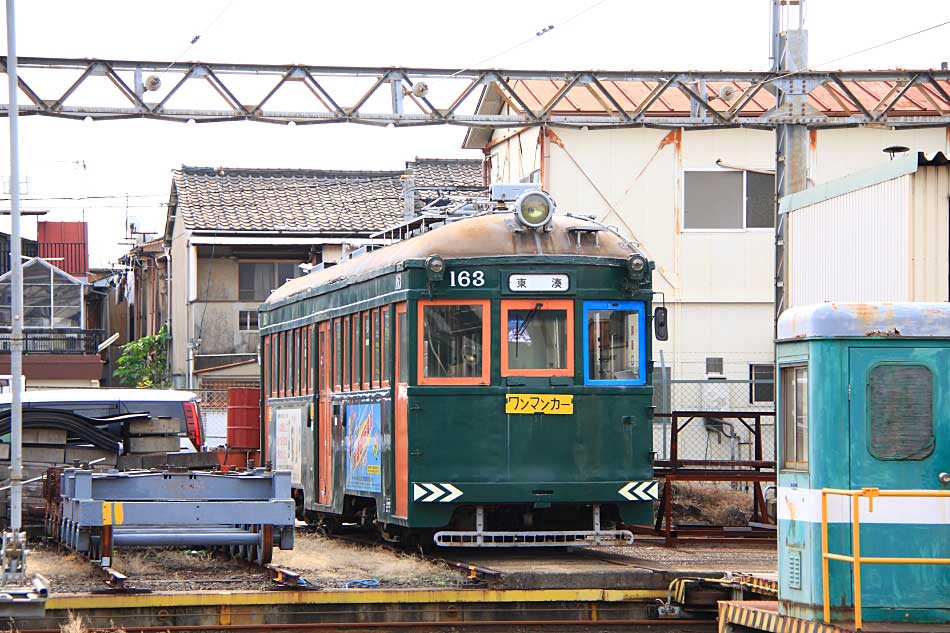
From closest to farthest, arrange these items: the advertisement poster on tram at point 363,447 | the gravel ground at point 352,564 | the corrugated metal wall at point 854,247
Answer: the gravel ground at point 352,564 < the advertisement poster on tram at point 363,447 < the corrugated metal wall at point 854,247

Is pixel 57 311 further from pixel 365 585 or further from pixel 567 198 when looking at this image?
pixel 365 585

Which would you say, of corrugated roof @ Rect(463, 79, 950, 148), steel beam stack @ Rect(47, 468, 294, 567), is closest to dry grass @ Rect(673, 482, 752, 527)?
steel beam stack @ Rect(47, 468, 294, 567)

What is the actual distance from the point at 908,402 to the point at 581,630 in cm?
355

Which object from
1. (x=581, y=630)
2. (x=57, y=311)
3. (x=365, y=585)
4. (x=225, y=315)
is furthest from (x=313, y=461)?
(x=57, y=311)

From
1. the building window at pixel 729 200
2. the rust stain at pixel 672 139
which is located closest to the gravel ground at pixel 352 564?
the building window at pixel 729 200

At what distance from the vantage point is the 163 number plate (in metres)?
14.4

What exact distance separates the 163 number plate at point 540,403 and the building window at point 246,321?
27720 mm

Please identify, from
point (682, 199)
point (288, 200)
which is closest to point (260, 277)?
point (288, 200)

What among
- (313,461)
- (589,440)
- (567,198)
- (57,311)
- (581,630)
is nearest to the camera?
(581,630)

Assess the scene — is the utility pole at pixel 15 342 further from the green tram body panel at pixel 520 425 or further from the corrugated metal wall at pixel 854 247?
the corrugated metal wall at pixel 854 247

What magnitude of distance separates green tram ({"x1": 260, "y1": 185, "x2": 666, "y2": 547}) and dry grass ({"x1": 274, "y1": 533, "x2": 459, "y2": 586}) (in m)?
0.37

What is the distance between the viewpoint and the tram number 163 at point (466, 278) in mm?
14516

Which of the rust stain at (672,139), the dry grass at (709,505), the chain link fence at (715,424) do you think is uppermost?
the rust stain at (672,139)

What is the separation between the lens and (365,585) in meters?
12.4
